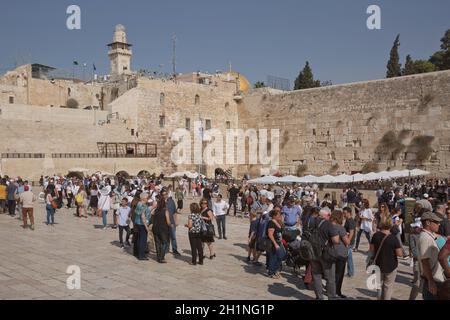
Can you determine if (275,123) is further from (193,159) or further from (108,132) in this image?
(108,132)

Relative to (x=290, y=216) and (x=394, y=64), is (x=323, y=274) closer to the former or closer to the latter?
(x=290, y=216)

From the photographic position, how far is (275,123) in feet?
107

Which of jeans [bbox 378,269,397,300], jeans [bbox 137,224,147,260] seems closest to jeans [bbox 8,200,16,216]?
jeans [bbox 137,224,147,260]

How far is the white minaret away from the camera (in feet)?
152

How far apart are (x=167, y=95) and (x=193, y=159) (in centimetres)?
503

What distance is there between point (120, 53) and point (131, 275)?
41.7 metres

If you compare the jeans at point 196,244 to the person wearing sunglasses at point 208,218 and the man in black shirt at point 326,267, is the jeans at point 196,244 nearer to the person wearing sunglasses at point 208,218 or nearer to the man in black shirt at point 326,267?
the person wearing sunglasses at point 208,218

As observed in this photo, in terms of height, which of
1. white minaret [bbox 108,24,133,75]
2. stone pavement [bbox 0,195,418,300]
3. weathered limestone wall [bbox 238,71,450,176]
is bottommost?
stone pavement [bbox 0,195,418,300]

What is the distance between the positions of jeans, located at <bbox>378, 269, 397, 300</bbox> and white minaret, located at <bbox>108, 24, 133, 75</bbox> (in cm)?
4344

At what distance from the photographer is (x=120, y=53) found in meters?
46.2

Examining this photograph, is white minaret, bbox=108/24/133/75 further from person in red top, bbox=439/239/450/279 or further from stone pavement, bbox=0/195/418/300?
person in red top, bbox=439/239/450/279

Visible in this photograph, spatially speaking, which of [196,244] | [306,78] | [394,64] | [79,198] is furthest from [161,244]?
[306,78]
